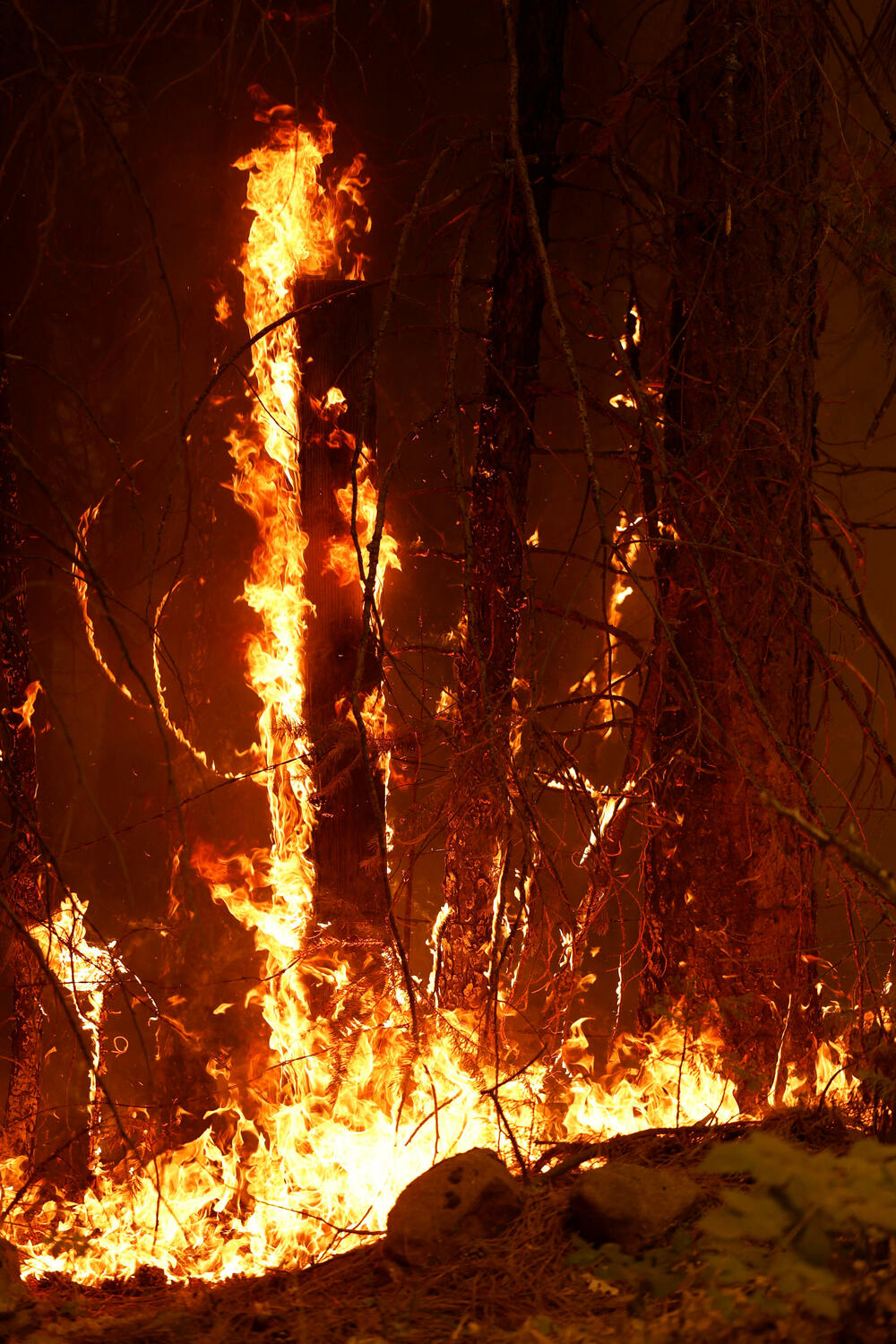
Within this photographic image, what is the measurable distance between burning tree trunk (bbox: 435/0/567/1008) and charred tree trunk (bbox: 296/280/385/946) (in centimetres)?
37

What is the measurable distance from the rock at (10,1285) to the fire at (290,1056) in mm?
630

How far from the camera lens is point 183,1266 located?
353 cm

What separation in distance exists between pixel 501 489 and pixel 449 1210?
2.25 meters

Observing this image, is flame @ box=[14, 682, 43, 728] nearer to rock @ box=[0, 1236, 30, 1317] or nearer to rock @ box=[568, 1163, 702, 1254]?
rock @ box=[0, 1236, 30, 1317]

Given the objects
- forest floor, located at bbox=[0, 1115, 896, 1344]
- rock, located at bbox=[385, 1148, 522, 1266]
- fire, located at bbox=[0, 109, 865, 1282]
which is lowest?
forest floor, located at bbox=[0, 1115, 896, 1344]

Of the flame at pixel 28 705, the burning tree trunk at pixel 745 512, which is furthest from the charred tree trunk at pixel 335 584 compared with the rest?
the flame at pixel 28 705

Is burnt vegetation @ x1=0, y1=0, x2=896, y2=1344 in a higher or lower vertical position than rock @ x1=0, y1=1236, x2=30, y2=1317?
higher

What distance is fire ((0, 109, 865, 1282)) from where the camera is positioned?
11.8 ft

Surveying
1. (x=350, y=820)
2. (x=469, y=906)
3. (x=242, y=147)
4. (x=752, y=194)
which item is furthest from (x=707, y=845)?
(x=242, y=147)

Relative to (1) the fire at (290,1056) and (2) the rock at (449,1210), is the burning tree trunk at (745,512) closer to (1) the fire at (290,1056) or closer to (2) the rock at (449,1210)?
(1) the fire at (290,1056)

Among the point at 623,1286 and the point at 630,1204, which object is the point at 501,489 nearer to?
the point at 630,1204

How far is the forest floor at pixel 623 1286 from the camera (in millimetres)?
1703

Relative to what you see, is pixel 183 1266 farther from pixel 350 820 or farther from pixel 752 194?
pixel 752 194

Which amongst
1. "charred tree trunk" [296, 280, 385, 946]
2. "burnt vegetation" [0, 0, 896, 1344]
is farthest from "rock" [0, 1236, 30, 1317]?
"charred tree trunk" [296, 280, 385, 946]
